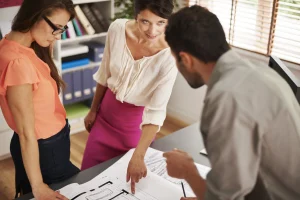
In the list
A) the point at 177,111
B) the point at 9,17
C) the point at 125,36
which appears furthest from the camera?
the point at 177,111

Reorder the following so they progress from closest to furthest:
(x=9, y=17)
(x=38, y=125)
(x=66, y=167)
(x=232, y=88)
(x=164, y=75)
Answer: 1. (x=232, y=88)
2. (x=38, y=125)
3. (x=66, y=167)
4. (x=164, y=75)
5. (x=9, y=17)

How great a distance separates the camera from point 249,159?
35.9 inches

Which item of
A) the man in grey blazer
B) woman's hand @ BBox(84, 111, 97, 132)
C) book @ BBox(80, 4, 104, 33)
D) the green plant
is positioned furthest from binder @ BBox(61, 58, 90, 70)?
the man in grey blazer

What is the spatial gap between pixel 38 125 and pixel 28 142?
12cm

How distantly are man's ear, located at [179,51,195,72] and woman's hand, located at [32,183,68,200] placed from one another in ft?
2.21

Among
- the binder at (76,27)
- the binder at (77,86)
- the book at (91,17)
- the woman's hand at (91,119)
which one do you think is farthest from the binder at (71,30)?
the woman's hand at (91,119)

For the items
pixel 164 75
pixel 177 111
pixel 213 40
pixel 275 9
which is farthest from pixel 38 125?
pixel 177 111

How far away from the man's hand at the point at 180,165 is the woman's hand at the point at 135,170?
31cm

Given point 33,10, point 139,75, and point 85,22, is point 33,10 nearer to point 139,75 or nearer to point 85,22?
point 139,75

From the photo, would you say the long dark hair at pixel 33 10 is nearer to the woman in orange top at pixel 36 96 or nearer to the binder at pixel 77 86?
the woman in orange top at pixel 36 96

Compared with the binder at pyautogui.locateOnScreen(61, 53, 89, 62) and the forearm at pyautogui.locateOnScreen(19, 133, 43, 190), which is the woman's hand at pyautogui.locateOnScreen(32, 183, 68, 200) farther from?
the binder at pyautogui.locateOnScreen(61, 53, 89, 62)

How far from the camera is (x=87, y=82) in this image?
3.56 m

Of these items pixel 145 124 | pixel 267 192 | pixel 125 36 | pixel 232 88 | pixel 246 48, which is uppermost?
pixel 232 88

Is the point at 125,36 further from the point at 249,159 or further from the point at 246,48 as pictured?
the point at 246,48
